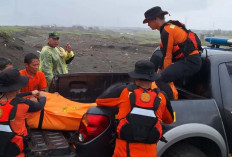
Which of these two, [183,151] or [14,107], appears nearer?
[14,107]

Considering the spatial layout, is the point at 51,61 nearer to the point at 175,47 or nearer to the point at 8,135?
the point at 175,47

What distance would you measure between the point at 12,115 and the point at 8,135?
0.20m

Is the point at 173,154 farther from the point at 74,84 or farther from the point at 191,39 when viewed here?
the point at 74,84

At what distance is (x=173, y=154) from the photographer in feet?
10.4

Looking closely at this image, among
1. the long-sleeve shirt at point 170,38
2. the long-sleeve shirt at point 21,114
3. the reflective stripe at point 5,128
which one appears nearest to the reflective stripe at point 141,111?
the long-sleeve shirt at point 21,114

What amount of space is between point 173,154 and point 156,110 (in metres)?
0.76

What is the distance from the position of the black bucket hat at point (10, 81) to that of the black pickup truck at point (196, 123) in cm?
75

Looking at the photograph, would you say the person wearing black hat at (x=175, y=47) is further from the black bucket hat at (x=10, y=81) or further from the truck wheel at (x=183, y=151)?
the black bucket hat at (x=10, y=81)

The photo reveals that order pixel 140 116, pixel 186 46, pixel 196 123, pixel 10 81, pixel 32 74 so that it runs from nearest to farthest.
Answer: pixel 140 116
pixel 10 81
pixel 196 123
pixel 186 46
pixel 32 74

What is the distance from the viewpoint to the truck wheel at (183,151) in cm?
315

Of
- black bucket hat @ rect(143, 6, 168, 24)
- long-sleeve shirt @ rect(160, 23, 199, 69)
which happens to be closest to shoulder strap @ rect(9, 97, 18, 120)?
long-sleeve shirt @ rect(160, 23, 199, 69)

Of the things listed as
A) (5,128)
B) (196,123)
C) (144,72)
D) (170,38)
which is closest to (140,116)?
(144,72)

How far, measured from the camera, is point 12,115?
276 cm

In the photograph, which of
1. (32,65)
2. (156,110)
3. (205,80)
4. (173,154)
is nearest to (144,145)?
(156,110)
